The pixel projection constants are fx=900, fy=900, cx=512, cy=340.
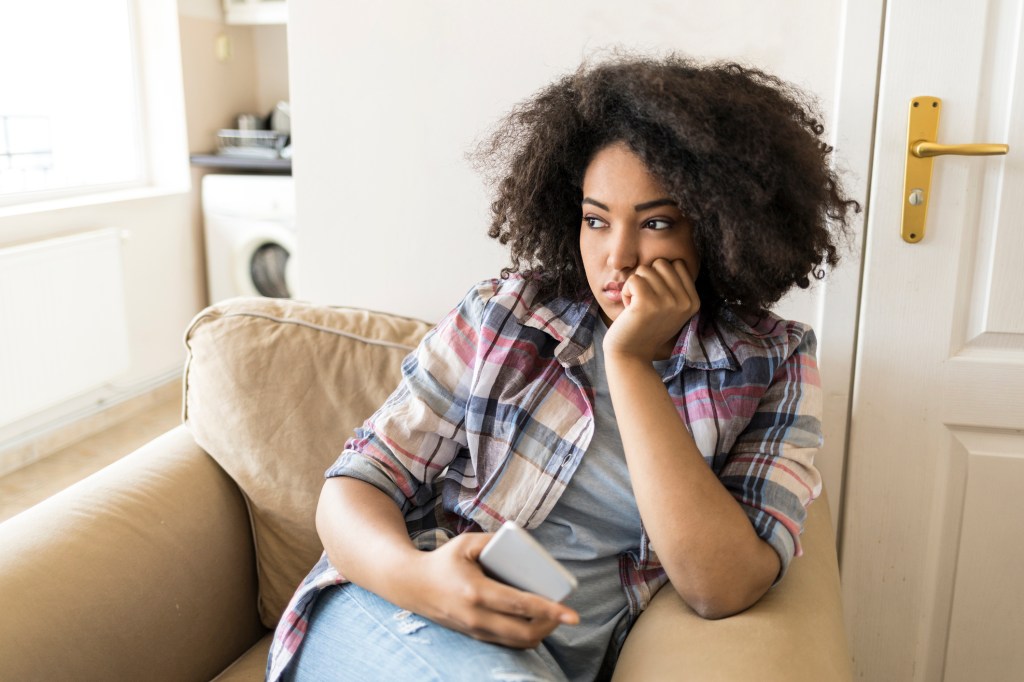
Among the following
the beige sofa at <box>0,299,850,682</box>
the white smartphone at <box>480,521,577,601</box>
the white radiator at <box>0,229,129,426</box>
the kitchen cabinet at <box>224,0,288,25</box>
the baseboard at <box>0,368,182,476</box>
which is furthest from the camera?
the kitchen cabinet at <box>224,0,288,25</box>

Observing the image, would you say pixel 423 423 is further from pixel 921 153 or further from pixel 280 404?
pixel 921 153

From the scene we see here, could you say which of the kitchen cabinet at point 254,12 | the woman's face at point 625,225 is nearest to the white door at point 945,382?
the woman's face at point 625,225

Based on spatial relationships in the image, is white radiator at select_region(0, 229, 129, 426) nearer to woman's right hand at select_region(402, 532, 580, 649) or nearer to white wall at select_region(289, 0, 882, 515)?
white wall at select_region(289, 0, 882, 515)

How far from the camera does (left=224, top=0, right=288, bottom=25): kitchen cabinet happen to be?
14.0 ft

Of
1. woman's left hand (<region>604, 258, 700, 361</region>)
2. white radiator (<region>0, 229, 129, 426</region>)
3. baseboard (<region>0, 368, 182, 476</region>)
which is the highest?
woman's left hand (<region>604, 258, 700, 361</region>)

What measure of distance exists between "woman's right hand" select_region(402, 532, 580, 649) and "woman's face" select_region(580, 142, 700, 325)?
36 cm

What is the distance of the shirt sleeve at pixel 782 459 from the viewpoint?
105 cm

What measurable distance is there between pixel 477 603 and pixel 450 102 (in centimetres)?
103

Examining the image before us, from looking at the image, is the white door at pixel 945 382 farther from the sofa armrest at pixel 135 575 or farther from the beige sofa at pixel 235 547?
the sofa armrest at pixel 135 575

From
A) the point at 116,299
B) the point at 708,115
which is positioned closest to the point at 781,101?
the point at 708,115

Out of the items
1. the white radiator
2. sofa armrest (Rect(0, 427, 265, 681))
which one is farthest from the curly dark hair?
the white radiator

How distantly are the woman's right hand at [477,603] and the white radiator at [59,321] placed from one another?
8.81ft

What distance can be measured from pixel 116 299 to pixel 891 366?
122 inches

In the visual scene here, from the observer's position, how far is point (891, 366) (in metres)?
1.49
